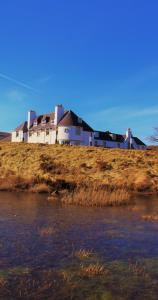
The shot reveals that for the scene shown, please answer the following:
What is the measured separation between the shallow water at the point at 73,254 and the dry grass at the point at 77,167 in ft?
51.2

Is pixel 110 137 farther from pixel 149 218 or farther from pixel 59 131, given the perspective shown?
pixel 149 218

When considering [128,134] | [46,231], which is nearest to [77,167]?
[46,231]

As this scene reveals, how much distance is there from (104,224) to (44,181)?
64.3 ft

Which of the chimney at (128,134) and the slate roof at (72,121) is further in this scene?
the chimney at (128,134)

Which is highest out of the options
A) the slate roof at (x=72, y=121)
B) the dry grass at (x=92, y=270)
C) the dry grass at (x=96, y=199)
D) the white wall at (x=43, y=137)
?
the slate roof at (x=72, y=121)

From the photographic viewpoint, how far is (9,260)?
1126 cm

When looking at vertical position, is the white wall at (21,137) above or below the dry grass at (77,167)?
above

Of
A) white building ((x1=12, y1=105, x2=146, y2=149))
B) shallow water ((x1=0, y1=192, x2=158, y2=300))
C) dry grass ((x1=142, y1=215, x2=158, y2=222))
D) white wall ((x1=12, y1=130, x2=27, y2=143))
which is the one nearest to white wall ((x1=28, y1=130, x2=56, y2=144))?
white building ((x1=12, y1=105, x2=146, y2=149))

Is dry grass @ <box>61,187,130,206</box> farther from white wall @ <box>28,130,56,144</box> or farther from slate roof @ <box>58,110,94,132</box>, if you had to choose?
white wall @ <box>28,130,56,144</box>

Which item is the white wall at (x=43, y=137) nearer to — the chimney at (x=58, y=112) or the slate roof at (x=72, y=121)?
the chimney at (x=58, y=112)

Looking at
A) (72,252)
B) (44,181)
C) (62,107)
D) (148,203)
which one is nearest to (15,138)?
(62,107)

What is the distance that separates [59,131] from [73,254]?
220 feet

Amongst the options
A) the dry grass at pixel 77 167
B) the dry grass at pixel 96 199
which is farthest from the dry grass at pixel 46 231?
the dry grass at pixel 77 167

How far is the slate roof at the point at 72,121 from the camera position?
7869cm
